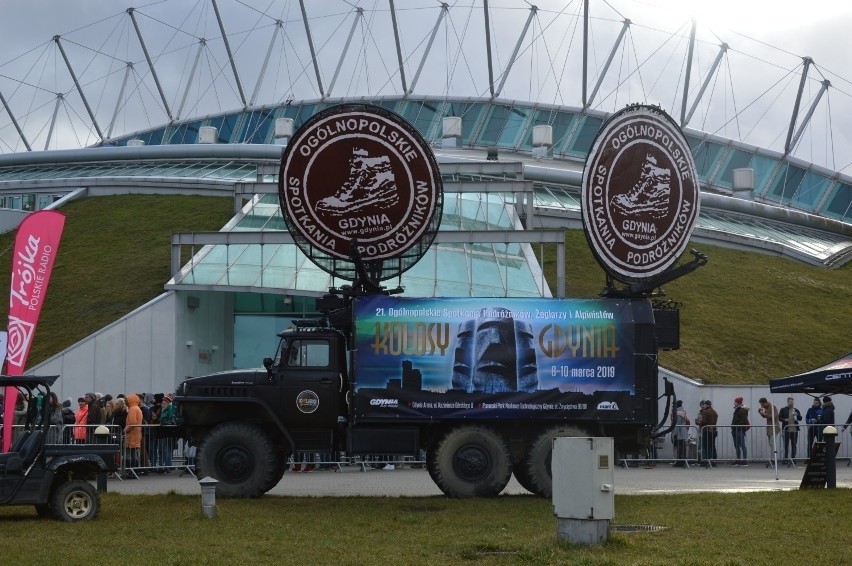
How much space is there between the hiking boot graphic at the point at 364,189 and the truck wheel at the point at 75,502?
7.75 metres

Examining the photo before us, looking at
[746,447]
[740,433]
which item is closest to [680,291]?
[746,447]

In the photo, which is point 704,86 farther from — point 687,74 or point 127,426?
point 127,426

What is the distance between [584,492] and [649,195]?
10895 mm

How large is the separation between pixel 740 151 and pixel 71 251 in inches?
1830

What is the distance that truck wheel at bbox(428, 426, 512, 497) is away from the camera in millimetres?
20969

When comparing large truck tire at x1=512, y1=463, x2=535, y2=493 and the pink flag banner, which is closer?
large truck tire at x1=512, y1=463, x2=535, y2=493

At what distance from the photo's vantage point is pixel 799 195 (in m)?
80.4

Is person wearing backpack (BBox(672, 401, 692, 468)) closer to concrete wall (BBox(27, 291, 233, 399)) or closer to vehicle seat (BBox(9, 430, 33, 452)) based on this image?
concrete wall (BBox(27, 291, 233, 399))

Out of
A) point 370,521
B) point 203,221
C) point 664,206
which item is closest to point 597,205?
point 664,206

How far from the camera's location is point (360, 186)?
75.6ft

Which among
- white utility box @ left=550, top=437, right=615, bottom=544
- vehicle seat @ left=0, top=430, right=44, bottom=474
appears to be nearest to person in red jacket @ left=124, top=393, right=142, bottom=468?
vehicle seat @ left=0, top=430, right=44, bottom=474

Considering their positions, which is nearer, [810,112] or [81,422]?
[81,422]

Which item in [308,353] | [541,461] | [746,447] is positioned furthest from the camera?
[746,447]

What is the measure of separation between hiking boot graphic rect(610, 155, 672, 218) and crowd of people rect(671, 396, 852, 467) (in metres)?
9.04
